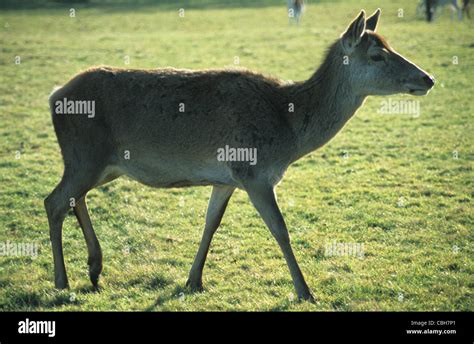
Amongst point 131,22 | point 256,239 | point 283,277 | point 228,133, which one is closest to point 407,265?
point 283,277

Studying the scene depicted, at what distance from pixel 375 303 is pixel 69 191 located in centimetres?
344

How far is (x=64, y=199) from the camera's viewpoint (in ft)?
23.4

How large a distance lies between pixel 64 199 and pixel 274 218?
229 cm

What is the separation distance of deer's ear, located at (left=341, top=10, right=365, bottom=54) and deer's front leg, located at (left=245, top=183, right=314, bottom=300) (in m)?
1.84

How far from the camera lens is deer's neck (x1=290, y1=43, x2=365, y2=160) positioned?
731 centimetres

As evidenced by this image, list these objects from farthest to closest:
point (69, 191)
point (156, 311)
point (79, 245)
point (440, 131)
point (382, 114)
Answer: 1. point (382, 114)
2. point (440, 131)
3. point (79, 245)
4. point (69, 191)
5. point (156, 311)

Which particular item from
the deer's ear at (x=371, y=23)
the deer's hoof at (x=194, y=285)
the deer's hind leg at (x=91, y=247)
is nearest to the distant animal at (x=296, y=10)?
the deer's ear at (x=371, y=23)

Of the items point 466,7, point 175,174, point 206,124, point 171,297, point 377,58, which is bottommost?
point 171,297

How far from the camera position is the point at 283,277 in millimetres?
7531

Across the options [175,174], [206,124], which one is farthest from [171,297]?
[206,124]

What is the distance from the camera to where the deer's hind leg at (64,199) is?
7059 millimetres

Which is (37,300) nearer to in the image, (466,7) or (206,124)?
(206,124)

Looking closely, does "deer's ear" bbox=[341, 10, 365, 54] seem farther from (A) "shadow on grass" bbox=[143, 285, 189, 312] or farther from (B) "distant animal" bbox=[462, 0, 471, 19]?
(B) "distant animal" bbox=[462, 0, 471, 19]

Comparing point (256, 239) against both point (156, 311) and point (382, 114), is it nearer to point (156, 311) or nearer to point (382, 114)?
point (156, 311)
